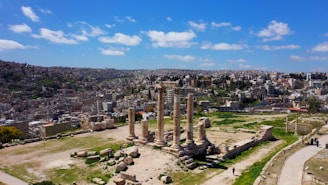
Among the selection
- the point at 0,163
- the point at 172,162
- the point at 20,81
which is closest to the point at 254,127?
the point at 172,162

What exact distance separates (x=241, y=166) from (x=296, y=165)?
417 cm

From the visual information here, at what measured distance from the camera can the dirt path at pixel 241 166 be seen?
21372 millimetres

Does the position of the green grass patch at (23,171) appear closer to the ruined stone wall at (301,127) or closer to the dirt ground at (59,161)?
the dirt ground at (59,161)

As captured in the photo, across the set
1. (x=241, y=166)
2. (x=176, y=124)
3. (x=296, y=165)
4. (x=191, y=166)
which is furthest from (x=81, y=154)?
(x=296, y=165)

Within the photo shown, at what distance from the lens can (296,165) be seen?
75.5ft

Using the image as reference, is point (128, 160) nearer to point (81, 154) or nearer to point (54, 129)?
point (81, 154)

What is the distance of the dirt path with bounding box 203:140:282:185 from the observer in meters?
21.4

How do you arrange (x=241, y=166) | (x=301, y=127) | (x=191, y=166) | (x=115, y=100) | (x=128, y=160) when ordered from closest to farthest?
1. (x=128, y=160)
2. (x=191, y=166)
3. (x=241, y=166)
4. (x=301, y=127)
5. (x=115, y=100)

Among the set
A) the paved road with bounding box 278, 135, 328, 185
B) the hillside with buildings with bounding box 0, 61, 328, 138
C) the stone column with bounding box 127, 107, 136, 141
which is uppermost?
the stone column with bounding box 127, 107, 136, 141

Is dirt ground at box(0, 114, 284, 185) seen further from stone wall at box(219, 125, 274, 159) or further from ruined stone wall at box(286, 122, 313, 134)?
ruined stone wall at box(286, 122, 313, 134)

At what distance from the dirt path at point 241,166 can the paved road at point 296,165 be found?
10.1 ft

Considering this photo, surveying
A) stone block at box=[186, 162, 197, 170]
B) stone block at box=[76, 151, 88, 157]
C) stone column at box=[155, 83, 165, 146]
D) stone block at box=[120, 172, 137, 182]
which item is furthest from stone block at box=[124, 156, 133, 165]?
stone block at box=[76, 151, 88, 157]

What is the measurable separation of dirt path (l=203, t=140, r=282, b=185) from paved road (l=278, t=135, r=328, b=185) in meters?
3.07

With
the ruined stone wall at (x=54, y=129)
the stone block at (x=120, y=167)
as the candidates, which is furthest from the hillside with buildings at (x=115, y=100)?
the stone block at (x=120, y=167)
